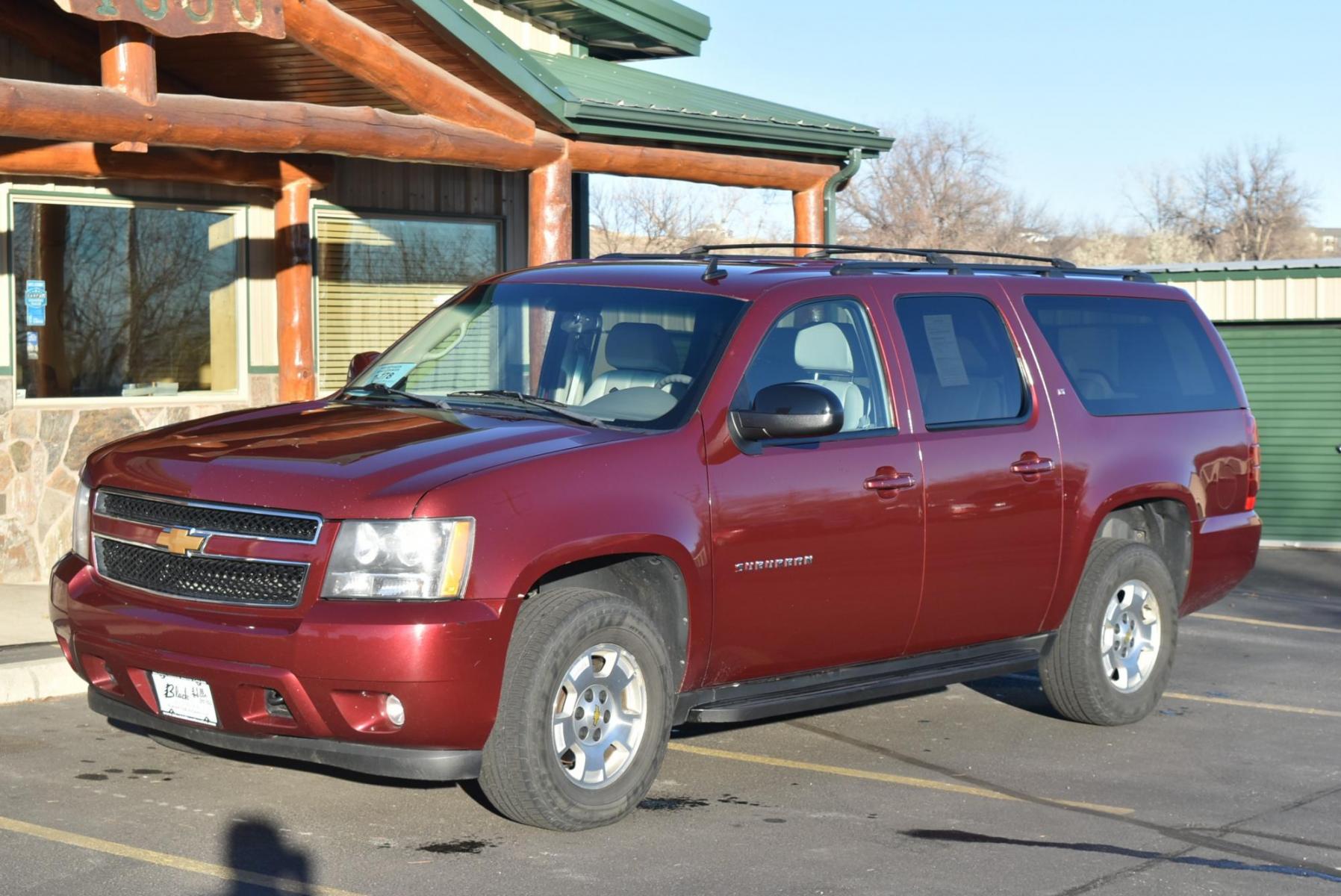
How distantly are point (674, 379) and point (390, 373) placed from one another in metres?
1.36

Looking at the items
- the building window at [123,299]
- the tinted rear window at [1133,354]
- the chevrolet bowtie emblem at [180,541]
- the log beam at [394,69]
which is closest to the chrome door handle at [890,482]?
the tinted rear window at [1133,354]

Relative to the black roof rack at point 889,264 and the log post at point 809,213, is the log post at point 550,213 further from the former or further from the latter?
the black roof rack at point 889,264

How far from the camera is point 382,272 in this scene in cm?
1438

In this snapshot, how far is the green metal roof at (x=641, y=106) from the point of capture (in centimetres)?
1152

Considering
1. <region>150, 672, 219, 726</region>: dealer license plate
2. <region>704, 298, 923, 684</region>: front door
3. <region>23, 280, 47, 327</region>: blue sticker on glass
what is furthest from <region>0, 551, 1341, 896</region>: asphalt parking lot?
<region>23, 280, 47, 327</region>: blue sticker on glass

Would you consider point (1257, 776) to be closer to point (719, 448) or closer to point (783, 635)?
point (783, 635)

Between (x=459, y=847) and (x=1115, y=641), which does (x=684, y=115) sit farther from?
(x=459, y=847)

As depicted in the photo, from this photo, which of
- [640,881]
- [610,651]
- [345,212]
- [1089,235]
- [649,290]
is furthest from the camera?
[1089,235]

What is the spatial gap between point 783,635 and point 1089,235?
8698 centimetres

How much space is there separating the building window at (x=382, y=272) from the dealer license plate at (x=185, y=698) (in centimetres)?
819

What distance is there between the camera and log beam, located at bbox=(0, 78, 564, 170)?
29.3 ft

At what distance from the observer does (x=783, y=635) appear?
669cm

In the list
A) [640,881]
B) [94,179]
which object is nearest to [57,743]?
[640,881]

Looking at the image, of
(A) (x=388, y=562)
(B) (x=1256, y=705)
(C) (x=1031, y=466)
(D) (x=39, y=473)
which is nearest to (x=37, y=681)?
(A) (x=388, y=562)
